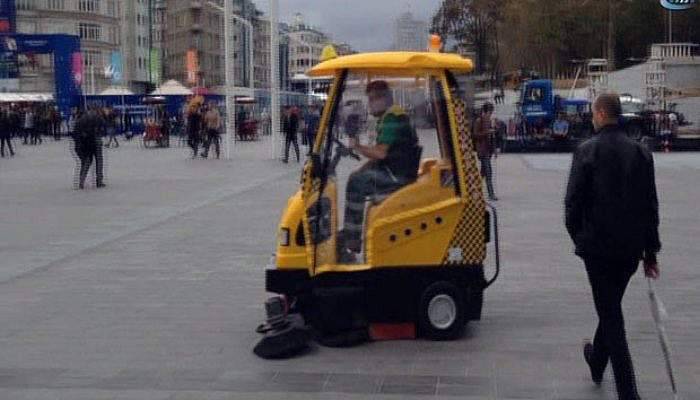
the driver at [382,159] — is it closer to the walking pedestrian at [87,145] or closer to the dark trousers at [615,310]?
the dark trousers at [615,310]

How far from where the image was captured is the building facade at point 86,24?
10256 cm

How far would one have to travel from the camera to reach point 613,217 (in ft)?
22.7

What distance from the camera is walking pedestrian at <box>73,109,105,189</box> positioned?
24594mm

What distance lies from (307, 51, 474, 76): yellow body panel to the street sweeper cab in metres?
0.01

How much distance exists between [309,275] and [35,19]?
9873cm

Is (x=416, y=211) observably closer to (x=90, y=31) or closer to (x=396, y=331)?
(x=396, y=331)

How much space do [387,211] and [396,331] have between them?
2.92 feet

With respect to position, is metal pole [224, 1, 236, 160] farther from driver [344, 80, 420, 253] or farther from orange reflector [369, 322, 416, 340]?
orange reflector [369, 322, 416, 340]

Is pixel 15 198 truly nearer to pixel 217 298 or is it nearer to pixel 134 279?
pixel 134 279

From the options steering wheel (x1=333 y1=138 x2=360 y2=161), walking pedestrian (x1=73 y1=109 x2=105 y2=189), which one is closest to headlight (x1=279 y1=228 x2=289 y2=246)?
steering wheel (x1=333 y1=138 x2=360 y2=161)

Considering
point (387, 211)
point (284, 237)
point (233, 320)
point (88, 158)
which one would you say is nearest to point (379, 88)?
point (387, 211)

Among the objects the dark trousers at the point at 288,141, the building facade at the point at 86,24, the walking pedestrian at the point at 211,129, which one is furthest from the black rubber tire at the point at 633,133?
the building facade at the point at 86,24

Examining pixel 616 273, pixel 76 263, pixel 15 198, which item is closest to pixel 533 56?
pixel 15 198

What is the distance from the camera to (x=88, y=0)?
351 feet
